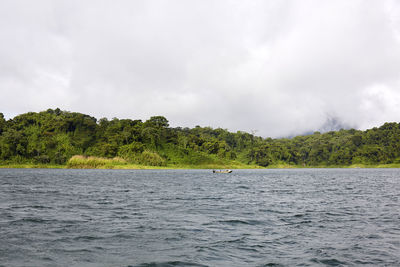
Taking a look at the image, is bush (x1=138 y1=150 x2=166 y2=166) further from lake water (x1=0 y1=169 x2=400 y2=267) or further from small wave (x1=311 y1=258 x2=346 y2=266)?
small wave (x1=311 y1=258 x2=346 y2=266)

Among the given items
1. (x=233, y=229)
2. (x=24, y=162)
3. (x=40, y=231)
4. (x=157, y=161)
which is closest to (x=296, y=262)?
(x=233, y=229)

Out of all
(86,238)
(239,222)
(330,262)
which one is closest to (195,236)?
(239,222)

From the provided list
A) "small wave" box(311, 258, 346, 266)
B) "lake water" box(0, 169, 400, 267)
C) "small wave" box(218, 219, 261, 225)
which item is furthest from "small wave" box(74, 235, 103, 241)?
"small wave" box(311, 258, 346, 266)

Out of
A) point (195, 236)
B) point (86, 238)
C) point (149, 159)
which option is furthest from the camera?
point (149, 159)

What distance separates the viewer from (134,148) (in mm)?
189625

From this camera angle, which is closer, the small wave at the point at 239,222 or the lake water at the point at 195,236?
the lake water at the point at 195,236

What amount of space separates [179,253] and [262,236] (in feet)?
17.6

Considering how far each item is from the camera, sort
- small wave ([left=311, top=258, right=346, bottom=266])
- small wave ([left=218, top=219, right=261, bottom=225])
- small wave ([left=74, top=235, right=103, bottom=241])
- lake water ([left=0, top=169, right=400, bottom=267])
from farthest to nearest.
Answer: small wave ([left=218, top=219, right=261, bottom=225])
small wave ([left=74, top=235, right=103, bottom=241])
lake water ([left=0, top=169, right=400, bottom=267])
small wave ([left=311, top=258, right=346, bottom=266])

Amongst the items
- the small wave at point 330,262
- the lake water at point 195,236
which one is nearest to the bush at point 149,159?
the lake water at point 195,236

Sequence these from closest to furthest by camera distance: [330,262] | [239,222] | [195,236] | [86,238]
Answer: [330,262] → [86,238] → [195,236] → [239,222]

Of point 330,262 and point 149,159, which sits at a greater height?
point 149,159

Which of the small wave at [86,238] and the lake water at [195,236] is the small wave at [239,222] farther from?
the small wave at [86,238]

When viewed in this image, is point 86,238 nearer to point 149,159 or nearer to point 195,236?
point 195,236

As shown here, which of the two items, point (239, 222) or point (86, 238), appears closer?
point (86, 238)
